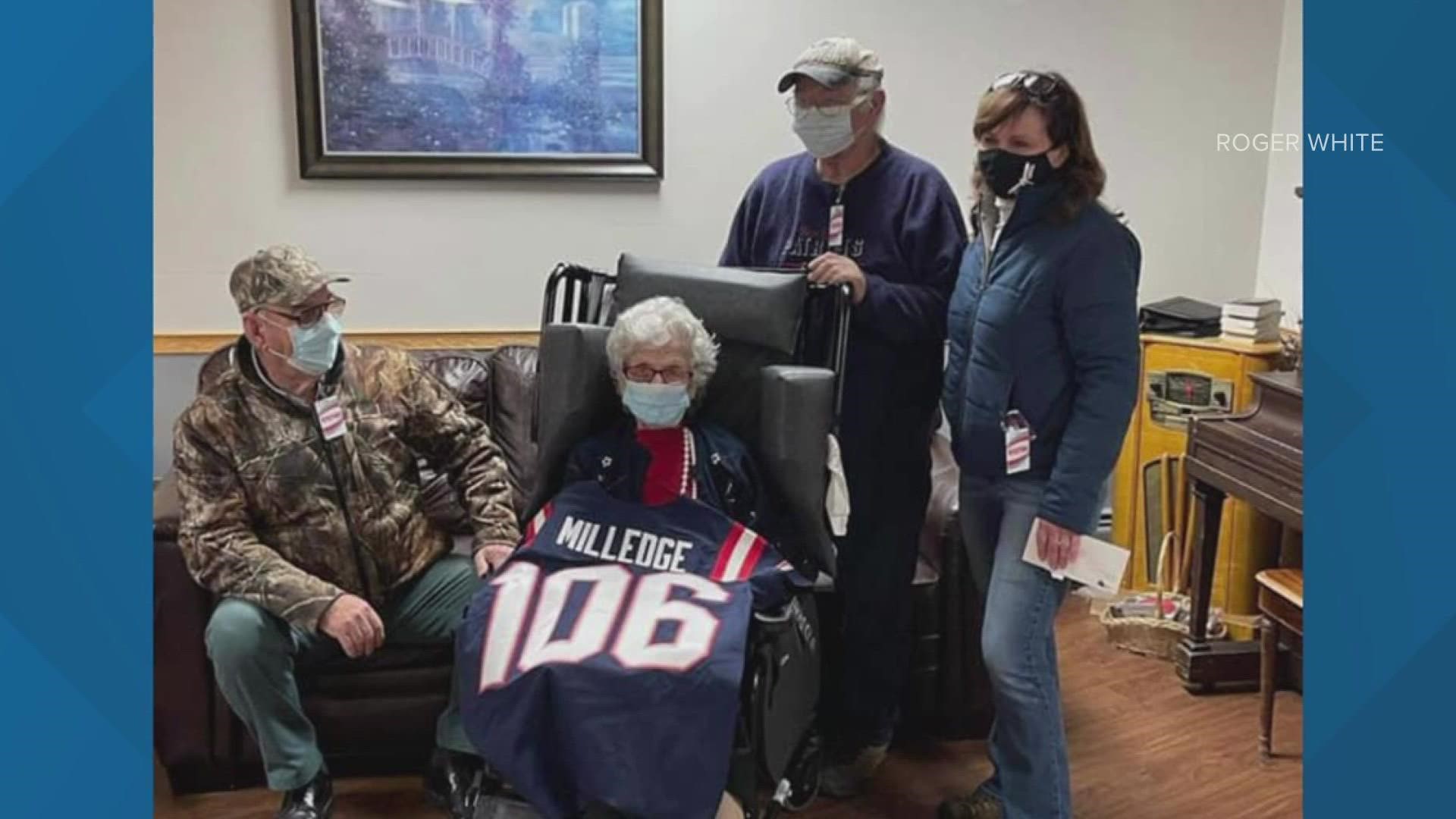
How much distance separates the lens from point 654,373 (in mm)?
2400

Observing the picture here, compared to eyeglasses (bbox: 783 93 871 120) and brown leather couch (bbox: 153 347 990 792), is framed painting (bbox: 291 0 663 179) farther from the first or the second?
eyeglasses (bbox: 783 93 871 120)

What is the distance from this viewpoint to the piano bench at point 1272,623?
2807 millimetres

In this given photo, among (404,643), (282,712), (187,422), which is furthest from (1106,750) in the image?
(187,422)

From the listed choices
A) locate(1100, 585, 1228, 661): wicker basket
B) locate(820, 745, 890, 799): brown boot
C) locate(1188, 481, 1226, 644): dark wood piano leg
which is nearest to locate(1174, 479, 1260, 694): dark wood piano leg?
locate(1188, 481, 1226, 644): dark wood piano leg

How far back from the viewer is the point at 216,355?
299cm

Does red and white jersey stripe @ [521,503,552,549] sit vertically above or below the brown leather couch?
above

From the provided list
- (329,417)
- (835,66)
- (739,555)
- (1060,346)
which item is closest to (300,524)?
(329,417)

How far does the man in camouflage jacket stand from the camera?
2.39m

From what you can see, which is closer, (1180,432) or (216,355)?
(216,355)

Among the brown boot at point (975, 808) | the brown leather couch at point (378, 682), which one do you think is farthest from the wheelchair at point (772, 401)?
the brown leather couch at point (378, 682)

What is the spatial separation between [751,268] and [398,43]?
1.49m

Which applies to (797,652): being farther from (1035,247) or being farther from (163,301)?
(163,301)

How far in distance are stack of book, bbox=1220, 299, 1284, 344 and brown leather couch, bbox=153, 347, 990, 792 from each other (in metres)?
1.02

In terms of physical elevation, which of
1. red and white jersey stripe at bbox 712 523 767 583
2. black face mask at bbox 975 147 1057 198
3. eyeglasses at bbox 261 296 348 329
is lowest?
red and white jersey stripe at bbox 712 523 767 583
